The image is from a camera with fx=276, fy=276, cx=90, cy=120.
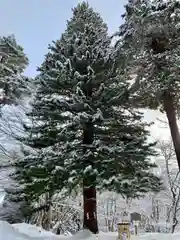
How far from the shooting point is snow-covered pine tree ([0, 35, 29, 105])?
58.0ft

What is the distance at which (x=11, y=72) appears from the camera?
60.6 feet

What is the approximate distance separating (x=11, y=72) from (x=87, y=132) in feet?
38.1

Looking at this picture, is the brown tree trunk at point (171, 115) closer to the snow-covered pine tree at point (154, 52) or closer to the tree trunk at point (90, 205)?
the snow-covered pine tree at point (154, 52)

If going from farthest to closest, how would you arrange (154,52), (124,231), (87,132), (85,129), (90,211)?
(154,52) < (87,132) < (85,129) < (90,211) < (124,231)

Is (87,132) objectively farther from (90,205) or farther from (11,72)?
(11,72)

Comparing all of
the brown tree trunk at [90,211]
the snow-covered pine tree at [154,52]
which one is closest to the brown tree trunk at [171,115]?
the snow-covered pine tree at [154,52]

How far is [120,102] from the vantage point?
29.2 feet

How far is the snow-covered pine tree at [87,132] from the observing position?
780 cm

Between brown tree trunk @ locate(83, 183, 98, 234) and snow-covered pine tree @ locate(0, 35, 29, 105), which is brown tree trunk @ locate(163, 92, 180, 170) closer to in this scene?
brown tree trunk @ locate(83, 183, 98, 234)

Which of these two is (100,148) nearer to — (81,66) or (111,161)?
(111,161)

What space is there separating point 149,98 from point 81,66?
2.49m

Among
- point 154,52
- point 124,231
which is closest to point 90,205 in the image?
point 124,231

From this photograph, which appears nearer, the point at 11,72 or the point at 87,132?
the point at 87,132

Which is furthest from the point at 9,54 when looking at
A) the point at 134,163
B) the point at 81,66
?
the point at 134,163
